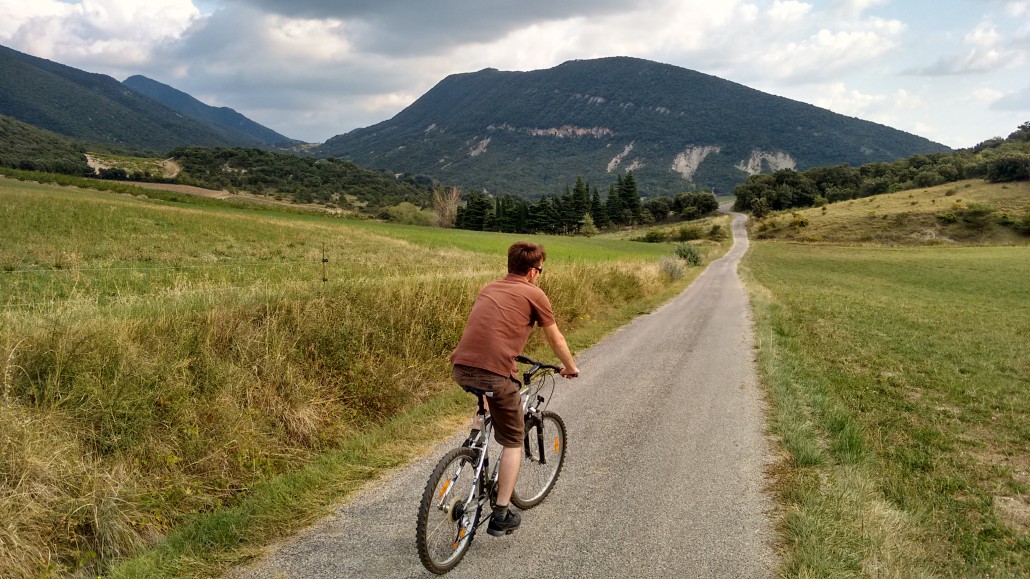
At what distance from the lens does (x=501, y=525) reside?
3951 mm

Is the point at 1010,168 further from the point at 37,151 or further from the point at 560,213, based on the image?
the point at 37,151

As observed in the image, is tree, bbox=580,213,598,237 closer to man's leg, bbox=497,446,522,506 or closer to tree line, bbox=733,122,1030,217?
tree line, bbox=733,122,1030,217

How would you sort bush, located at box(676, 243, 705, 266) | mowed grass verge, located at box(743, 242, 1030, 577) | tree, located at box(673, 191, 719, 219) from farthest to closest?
1. tree, located at box(673, 191, 719, 219)
2. bush, located at box(676, 243, 705, 266)
3. mowed grass verge, located at box(743, 242, 1030, 577)

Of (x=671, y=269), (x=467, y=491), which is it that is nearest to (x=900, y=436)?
(x=467, y=491)

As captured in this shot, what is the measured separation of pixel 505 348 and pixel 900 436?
7242 millimetres

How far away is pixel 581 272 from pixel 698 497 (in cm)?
1316

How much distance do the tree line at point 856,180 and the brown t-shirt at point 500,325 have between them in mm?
122161

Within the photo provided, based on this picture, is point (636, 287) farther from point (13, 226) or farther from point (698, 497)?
point (13, 226)

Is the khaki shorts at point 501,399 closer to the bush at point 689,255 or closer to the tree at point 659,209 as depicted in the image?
the bush at point 689,255

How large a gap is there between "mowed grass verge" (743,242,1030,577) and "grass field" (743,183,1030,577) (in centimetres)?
2

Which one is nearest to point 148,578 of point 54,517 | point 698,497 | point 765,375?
point 54,517

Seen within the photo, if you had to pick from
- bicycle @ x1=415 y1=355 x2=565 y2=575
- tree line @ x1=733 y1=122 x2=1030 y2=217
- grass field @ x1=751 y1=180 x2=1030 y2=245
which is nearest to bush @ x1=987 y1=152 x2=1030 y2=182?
grass field @ x1=751 y1=180 x2=1030 y2=245

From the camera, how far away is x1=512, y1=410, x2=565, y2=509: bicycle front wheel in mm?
4547

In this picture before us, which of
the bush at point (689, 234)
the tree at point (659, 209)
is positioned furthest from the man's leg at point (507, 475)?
the tree at point (659, 209)
